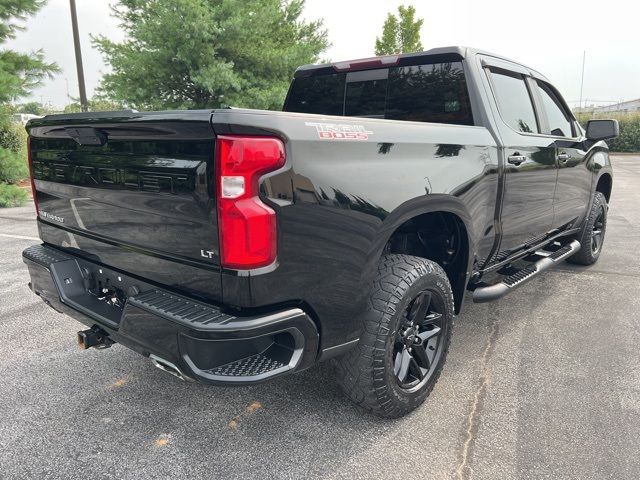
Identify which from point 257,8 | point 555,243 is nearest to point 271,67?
point 257,8

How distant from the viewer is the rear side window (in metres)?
A: 3.16

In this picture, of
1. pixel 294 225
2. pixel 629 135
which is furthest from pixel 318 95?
pixel 629 135

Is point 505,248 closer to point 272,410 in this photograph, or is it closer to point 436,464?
point 436,464

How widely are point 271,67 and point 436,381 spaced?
43.3 feet

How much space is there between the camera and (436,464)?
2.21 metres

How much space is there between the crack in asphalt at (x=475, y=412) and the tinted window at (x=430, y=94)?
1544mm

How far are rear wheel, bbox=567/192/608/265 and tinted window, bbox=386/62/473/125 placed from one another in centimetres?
267

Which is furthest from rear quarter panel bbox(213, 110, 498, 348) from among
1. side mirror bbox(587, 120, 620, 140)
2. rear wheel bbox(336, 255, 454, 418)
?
side mirror bbox(587, 120, 620, 140)

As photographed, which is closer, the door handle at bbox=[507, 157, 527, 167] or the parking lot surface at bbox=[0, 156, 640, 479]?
the parking lot surface at bbox=[0, 156, 640, 479]

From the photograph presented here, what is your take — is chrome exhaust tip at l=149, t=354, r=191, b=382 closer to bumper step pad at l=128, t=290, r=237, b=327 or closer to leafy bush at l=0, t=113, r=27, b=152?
bumper step pad at l=128, t=290, r=237, b=327

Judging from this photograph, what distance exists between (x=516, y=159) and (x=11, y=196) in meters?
10.5

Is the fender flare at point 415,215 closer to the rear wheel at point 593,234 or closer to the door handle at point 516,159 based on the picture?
the door handle at point 516,159

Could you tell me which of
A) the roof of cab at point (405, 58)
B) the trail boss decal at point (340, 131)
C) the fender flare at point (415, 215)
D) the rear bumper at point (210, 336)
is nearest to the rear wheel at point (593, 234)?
the roof of cab at point (405, 58)

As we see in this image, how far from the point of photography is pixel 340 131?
6.64 ft
